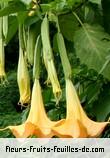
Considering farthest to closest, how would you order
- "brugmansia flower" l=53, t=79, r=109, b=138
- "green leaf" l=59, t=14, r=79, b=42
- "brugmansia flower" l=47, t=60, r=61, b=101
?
"green leaf" l=59, t=14, r=79, b=42, "brugmansia flower" l=47, t=60, r=61, b=101, "brugmansia flower" l=53, t=79, r=109, b=138

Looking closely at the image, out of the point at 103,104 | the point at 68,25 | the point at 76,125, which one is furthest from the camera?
the point at 103,104

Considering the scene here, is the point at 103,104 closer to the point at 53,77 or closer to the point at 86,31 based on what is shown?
the point at 86,31

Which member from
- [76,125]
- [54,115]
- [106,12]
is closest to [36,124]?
[76,125]

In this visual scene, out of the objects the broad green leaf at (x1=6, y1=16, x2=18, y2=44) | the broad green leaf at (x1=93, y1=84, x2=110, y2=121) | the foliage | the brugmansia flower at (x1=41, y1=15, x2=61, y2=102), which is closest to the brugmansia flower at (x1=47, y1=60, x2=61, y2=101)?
the brugmansia flower at (x1=41, y1=15, x2=61, y2=102)

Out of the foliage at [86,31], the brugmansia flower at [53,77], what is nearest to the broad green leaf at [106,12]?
the foliage at [86,31]

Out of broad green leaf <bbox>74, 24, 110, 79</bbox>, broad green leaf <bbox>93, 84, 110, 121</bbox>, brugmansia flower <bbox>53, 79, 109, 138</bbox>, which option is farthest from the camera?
broad green leaf <bbox>93, 84, 110, 121</bbox>

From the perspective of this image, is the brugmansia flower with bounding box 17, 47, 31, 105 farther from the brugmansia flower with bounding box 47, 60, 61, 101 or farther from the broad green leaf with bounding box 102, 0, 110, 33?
the broad green leaf with bounding box 102, 0, 110, 33

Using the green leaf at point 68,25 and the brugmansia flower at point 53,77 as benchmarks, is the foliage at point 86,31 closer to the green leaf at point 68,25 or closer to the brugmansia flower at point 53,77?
the green leaf at point 68,25

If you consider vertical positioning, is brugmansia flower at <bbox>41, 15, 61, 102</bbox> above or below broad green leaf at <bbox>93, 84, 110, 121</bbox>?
above
